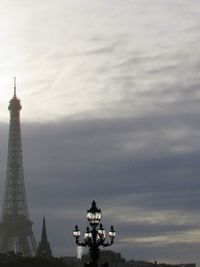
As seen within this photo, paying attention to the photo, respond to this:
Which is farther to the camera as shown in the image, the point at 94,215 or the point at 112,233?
the point at 112,233

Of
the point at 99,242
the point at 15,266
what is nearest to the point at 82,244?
the point at 99,242

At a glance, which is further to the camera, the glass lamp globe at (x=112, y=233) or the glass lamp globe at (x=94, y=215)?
the glass lamp globe at (x=112, y=233)

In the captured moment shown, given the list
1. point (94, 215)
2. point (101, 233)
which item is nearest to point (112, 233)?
point (101, 233)

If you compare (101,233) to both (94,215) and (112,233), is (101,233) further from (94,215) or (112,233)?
(112,233)

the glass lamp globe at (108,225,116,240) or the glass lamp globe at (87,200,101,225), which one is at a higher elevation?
the glass lamp globe at (87,200,101,225)

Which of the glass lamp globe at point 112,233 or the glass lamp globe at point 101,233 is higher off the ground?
the glass lamp globe at point 112,233

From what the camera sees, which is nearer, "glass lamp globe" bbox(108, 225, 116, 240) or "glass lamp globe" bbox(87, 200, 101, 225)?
"glass lamp globe" bbox(87, 200, 101, 225)

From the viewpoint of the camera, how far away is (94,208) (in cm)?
4309

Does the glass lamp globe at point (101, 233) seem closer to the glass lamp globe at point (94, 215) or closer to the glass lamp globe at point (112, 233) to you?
the glass lamp globe at point (94, 215)

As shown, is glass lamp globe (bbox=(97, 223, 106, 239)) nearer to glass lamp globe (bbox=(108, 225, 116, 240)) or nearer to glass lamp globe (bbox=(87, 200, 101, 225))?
glass lamp globe (bbox=(87, 200, 101, 225))

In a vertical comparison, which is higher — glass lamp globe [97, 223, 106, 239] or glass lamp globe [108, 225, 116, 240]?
glass lamp globe [108, 225, 116, 240]

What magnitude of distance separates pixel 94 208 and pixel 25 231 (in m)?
154

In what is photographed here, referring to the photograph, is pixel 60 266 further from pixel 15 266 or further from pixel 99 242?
pixel 99 242

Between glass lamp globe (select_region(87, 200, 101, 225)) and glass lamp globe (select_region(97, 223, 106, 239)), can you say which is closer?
glass lamp globe (select_region(87, 200, 101, 225))
